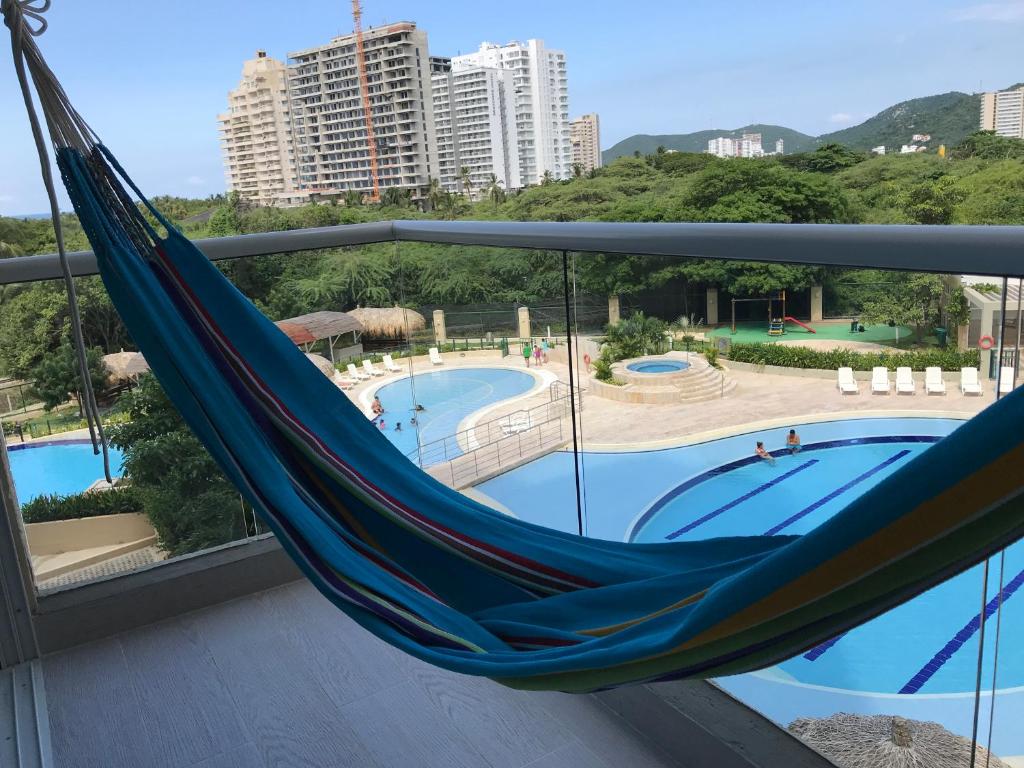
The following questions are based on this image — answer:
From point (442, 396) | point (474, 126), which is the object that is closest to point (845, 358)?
point (442, 396)

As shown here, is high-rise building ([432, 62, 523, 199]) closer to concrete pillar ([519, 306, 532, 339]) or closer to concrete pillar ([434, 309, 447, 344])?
concrete pillar ([434, 309, 447, 344])

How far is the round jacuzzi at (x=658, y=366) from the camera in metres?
1.88

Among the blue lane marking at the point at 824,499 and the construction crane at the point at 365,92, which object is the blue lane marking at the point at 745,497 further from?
the construction crane at the point at 365,92

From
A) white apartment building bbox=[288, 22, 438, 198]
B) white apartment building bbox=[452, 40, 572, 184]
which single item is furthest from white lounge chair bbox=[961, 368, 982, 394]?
white apartment building bbox=[452, 40, 572, 184]

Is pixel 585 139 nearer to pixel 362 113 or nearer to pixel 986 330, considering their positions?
pixel 362 113

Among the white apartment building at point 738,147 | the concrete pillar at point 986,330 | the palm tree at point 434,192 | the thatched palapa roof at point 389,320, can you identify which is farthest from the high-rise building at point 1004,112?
the concrete pillar at point 986,330

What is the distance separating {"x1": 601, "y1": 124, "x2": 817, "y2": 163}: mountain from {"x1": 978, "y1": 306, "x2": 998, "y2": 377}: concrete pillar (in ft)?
99.1

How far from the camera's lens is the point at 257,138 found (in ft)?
127

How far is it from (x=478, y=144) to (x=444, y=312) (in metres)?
39.9

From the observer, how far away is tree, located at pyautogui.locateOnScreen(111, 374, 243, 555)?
2.14 m

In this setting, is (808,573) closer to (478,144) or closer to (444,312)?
(444,312)

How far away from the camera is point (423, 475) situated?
1.25m

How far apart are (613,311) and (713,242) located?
578 mm

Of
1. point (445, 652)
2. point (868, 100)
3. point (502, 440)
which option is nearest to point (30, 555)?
point (502, 440)
